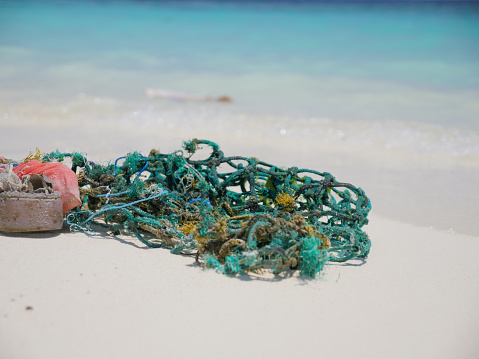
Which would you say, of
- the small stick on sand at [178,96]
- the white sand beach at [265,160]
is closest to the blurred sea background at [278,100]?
the white sand beach at [265,160]

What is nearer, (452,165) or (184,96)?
(452,165)

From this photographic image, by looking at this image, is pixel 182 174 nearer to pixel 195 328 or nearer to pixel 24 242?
pixel 24 242

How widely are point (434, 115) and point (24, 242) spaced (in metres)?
7.98

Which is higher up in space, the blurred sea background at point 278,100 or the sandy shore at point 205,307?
the blurred sea background at point 278,100

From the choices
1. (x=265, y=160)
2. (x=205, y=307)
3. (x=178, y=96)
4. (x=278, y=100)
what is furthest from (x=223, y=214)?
(x=178, y=96)

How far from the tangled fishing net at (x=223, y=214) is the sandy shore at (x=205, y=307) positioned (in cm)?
11

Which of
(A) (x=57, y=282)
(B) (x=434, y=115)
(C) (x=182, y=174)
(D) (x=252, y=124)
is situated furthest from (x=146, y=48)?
(A) (x=57, y=282)

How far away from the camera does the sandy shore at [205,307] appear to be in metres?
2.25

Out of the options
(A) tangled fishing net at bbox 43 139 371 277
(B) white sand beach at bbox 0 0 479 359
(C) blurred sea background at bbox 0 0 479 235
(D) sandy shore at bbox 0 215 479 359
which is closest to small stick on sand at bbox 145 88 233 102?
(B) white sand beach at bbox 0 0 479 359

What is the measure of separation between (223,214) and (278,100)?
7.40 metres

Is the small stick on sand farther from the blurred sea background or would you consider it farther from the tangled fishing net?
the tangled fishing net

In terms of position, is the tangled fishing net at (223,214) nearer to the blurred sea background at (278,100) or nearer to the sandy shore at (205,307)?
the sandy shore at (205,307)

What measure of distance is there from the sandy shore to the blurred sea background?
1660 mm

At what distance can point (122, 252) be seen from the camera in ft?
10.1
